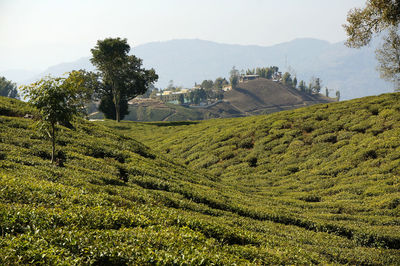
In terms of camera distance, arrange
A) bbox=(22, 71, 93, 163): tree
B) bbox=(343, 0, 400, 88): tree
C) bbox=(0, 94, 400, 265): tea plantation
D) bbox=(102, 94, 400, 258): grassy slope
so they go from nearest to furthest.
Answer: bbox=(0, 94, 400, 265): tea plantation < bbox=(22, 71, 93, 163): tree < bbox=(102, 94, 400, 258): grassy slope < bbox=(343, 0, 400, 88): tree

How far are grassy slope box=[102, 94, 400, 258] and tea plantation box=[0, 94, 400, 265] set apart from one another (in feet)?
0.38

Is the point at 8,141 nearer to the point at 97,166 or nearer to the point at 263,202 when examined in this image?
the point at 97,166

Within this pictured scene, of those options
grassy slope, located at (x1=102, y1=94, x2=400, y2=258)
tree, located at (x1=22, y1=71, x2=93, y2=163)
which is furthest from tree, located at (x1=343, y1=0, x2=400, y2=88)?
tree, located at (x1=22, y1=71, x2=93, y2=163)

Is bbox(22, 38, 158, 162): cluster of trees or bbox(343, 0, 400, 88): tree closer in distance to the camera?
bbox(343, 0, 400, 88): tree

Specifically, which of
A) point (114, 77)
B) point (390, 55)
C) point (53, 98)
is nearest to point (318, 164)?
point (53, 98)

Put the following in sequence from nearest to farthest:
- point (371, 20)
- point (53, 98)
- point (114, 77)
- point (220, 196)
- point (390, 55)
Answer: point (53, 98) → point (220, 196) → point (371, 20) → point (390, 55) → point (114, 77)

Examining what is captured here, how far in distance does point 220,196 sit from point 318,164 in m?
15.4

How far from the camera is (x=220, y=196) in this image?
20.9 m

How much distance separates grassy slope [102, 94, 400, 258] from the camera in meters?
19.2

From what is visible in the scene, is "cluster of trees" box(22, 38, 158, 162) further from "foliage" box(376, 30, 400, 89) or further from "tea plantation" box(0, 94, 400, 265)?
"foliage" box(376, 30, 400, 89)

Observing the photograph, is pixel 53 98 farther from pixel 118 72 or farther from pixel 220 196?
pixel 118 72

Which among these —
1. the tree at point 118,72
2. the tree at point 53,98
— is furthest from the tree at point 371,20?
the tree at point 118,72

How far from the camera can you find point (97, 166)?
20.7m

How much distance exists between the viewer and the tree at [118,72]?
71.0 metres
